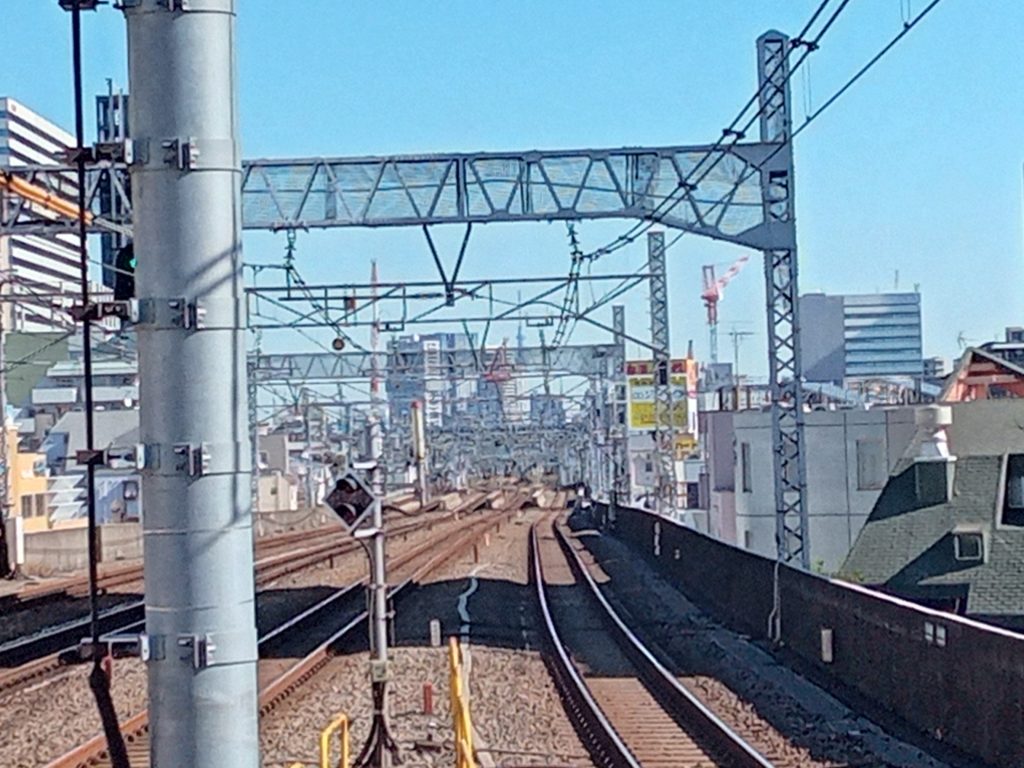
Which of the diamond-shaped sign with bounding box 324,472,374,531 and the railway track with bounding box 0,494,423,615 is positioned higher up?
the diamond-shaped sign with bounding box 324,472,374,531

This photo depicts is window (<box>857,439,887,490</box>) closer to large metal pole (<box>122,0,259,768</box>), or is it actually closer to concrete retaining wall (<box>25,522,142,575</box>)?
concrete retaining wall (<box>25,522,142,575</box>)

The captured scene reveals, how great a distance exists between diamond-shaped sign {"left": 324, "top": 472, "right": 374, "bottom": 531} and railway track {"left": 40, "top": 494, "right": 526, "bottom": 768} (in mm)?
1373

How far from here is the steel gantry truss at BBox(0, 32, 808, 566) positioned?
20.1 m

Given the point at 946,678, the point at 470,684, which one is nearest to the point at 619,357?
the point at 470,684

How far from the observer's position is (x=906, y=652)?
1359cm

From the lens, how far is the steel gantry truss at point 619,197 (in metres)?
20.1

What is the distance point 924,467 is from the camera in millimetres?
24562

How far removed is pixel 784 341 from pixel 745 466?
2068 centimetres

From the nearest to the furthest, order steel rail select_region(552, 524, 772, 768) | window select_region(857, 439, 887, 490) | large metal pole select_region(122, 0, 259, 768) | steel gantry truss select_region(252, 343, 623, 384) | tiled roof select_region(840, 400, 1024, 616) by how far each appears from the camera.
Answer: large metal pole select_region(122, 0, 259, 768)
steel rail select_region(552, 524, 772, 768)
tiled roof select_region(840, 400, 1024, 616)
window select_region(857, 439, 887, 490)
steel gantry truss select_region(252, 343, 623, 384)

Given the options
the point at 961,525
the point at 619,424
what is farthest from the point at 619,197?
the point at 619,424

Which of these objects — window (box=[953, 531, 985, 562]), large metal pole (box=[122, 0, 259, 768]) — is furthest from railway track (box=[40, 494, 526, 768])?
window (box=[953, 531, 985, 562])

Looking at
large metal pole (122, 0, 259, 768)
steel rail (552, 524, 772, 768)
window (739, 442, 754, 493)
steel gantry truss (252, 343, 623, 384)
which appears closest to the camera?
large metal pole (122, 0, 259, 768)

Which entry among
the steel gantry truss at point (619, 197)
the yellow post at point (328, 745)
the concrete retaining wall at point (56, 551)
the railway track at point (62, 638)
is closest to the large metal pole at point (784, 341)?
the steel gantry truss at point (619, 197)

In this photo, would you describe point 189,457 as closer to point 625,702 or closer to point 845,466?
point 625,702
